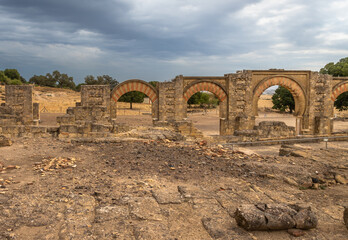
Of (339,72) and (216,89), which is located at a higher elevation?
(339,72)

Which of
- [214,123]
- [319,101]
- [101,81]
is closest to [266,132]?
[319,101]

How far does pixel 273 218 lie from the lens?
9.12 feet

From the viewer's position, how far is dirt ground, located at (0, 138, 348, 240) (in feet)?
8.89

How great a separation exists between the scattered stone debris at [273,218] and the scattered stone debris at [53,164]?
10.3ft

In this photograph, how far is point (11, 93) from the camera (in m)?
14.0

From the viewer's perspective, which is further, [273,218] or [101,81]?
[101,81]

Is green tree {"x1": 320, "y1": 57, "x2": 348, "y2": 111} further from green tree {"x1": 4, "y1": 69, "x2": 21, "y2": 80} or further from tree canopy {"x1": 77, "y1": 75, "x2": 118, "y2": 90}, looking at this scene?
green tree {"x1": 4, "y1": 69, "x2": 21, "y2": 80}

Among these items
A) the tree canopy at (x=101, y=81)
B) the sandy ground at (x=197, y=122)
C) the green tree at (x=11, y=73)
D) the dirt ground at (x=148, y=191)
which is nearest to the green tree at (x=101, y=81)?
the tree canopy at (x=101, y=81)

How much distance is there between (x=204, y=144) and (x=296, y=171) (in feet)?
8.89

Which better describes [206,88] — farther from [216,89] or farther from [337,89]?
[337,89]

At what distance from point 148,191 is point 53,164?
2.07 m

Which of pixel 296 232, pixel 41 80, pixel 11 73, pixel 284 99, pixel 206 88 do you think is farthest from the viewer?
pixel 41 80

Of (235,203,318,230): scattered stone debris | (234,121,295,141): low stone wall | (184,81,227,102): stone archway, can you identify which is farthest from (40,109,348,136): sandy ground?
(235,203,318,230): scattered stone debris

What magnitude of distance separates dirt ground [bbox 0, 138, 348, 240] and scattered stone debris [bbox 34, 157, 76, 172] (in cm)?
2
